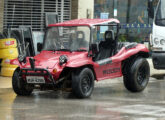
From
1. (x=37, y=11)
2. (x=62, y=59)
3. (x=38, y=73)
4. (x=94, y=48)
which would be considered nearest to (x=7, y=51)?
(x=37, y=11)

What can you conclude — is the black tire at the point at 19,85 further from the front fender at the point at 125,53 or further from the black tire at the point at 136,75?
the black tire at the point at 136,75

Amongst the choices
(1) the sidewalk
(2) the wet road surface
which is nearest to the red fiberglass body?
(2) the wet road surface

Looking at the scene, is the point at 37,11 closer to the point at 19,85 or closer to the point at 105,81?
the point at 105,81

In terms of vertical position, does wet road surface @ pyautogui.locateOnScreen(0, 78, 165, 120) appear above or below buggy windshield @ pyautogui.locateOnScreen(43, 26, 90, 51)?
below

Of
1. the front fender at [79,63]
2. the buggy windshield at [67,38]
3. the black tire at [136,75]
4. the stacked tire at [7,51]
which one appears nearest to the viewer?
the front fender at [79,63]

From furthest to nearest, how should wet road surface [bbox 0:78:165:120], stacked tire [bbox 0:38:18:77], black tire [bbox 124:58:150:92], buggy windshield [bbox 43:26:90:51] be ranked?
1. stacked tire [bbox 0:38:18:77]
2. black tire [bbox 124:58:150:92]
3. buggy windshield [bbox 43:26:90:51]
4. wet road surface [bbox 0:78:165:120]

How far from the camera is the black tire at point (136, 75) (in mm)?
14555

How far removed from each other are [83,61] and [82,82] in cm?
46

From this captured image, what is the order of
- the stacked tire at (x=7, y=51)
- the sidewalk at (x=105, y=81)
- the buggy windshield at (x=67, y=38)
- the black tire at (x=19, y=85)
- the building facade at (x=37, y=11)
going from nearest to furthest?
the black tire at (x=19, y=85) → the buggy windshield at (x=67, y=38) → the sidewalk at (x=105, y=81) → the stacked tire at (x=7, y=51) → the building facade at (x=37, y=11)

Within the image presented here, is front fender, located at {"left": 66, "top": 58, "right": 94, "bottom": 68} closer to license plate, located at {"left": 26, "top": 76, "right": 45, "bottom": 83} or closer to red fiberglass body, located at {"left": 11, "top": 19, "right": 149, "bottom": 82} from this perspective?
red fiberglass body, located at {"left": 11, "top": 19, "right": 149, "bottom": 82}

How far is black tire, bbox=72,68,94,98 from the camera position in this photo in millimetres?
12852

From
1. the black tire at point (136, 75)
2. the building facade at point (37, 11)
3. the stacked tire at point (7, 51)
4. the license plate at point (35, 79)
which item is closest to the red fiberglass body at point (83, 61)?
the license plate at point (35, 79)

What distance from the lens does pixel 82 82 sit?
1306 cm

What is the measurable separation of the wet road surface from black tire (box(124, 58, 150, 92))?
0.19 meters
